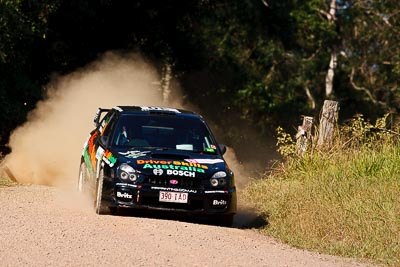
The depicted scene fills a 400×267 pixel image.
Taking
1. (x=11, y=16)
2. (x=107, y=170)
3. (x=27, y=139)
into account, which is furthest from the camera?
(x=11, y=16)

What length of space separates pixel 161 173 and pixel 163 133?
4.70ft

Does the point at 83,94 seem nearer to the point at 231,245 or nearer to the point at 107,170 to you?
the point at 107,170

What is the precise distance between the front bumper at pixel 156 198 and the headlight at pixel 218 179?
0.32ft

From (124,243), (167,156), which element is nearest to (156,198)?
(167,156)

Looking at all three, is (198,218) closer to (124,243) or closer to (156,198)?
(156,198)

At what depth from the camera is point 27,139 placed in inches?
920

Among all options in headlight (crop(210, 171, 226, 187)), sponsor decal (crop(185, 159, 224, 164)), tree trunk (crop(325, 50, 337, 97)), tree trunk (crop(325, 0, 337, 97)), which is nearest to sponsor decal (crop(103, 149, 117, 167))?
sponsor decal (crop(185, 159, 224, 164))

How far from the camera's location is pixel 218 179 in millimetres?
13703

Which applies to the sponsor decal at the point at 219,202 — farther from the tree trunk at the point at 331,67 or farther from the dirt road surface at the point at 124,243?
the tree trunk at the point at 331,67

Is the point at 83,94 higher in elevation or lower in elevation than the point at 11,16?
lower

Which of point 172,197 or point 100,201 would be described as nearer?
point 172,197

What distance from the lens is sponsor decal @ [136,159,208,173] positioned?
44.4 feet

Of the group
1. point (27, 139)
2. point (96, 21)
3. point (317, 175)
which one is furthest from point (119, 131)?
point (96, 21)

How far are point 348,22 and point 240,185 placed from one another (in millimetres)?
31553
